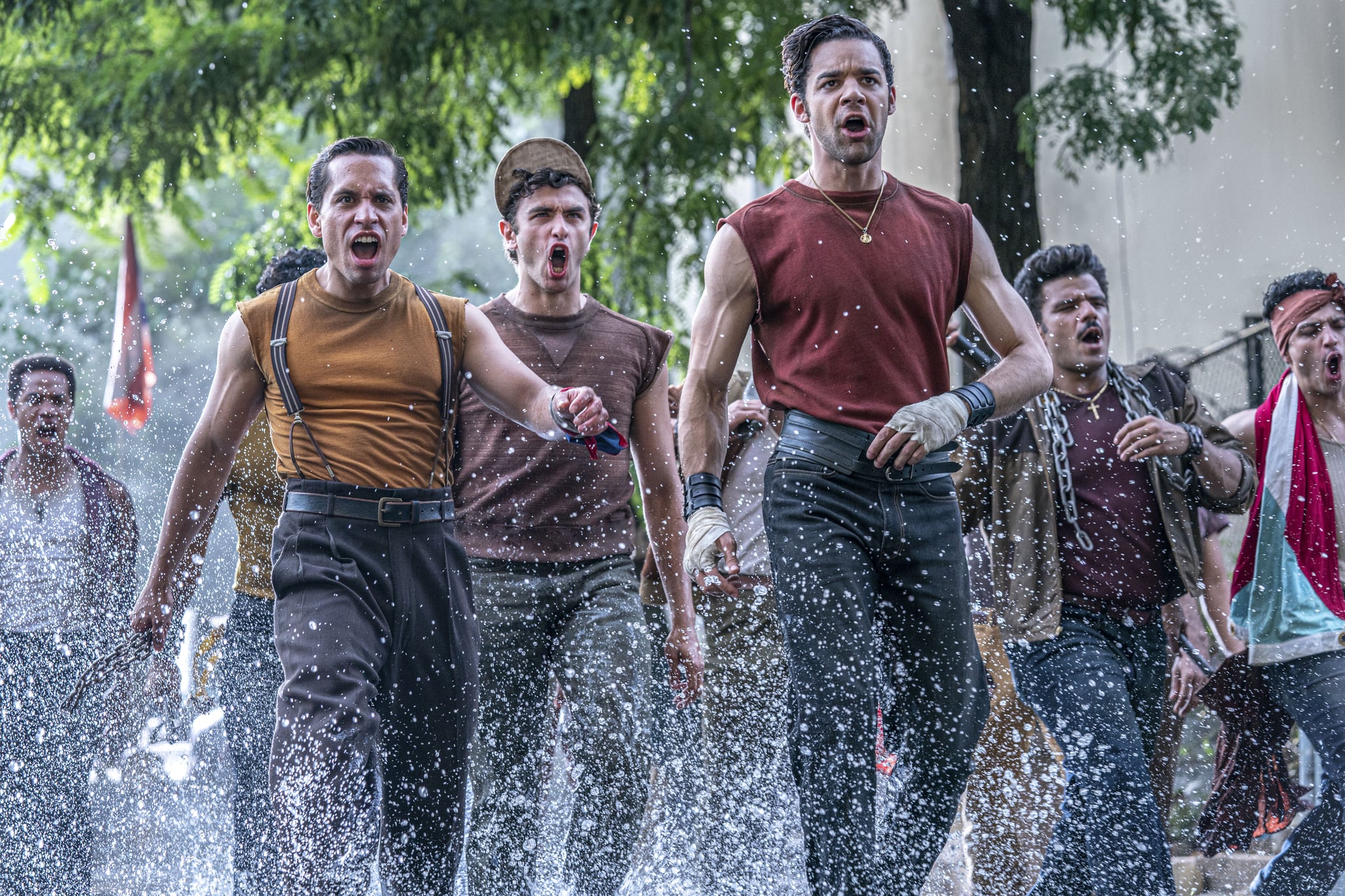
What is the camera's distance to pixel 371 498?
4.14 metres

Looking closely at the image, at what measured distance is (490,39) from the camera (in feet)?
33.1

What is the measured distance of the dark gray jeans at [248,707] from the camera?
→ 209 inches

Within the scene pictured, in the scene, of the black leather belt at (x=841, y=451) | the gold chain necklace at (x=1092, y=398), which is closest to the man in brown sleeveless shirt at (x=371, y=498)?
the black leather belt at (x=841, y=451)

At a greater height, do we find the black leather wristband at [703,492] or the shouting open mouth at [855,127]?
the shouting open mouth at [855,127]

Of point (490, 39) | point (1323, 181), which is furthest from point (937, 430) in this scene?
point (490, 39)

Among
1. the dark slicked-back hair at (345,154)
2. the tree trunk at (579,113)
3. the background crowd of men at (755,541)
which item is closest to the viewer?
the background crowd of men at (755,541)

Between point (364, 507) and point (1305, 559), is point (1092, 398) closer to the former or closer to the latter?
point (1305, 559)

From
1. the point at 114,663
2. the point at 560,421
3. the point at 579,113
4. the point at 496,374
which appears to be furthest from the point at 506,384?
the point at 579,113

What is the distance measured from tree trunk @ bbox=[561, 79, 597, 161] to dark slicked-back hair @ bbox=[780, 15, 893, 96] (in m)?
6.54

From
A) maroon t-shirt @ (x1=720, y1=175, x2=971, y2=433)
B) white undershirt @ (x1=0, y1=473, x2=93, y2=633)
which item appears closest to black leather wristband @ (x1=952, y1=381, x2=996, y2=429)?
maroon t-shirt @ (x1=720, y1=175, x2=971, y2=433)

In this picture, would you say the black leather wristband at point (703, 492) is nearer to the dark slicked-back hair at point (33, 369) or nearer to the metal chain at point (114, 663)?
the metal chain at point (114, 663)

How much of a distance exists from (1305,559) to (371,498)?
302 cm

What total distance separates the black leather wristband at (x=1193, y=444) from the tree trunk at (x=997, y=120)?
3.13 m

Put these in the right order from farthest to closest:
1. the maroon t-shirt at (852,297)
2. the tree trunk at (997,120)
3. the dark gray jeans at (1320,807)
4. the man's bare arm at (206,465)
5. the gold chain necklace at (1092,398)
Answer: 1. the tree trunk at (997,120)
2. the gold chain necklace at (1092,398)
3. the dark gray jeans at (1320,807)
4. the man's bare arm at (206,465)
5. the maroon t-shirt at (852,297)
